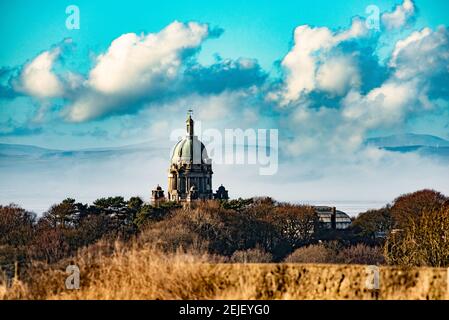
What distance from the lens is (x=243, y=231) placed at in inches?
4237

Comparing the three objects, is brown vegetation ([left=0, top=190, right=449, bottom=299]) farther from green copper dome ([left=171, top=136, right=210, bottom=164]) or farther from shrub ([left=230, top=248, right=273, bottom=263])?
green copper dome ([left=171, top=136, right=210, bottom=164])

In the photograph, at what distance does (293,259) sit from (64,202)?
101ft

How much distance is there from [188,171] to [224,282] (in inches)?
6735

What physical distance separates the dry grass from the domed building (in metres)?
167

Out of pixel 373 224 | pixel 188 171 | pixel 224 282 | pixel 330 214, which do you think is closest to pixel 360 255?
pixel 373 224

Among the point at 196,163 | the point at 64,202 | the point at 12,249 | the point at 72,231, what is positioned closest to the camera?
the point at 12,249

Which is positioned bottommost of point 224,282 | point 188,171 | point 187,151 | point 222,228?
point 224,282

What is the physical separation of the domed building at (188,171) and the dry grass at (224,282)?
166677 mm

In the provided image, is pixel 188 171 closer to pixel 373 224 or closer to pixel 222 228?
pixel 373 224

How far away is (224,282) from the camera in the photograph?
14688 mm

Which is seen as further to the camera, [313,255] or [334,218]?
[334,218]

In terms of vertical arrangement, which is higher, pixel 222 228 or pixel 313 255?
pixel 222 228

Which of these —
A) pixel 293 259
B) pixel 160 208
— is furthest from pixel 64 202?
pixel 293 259
